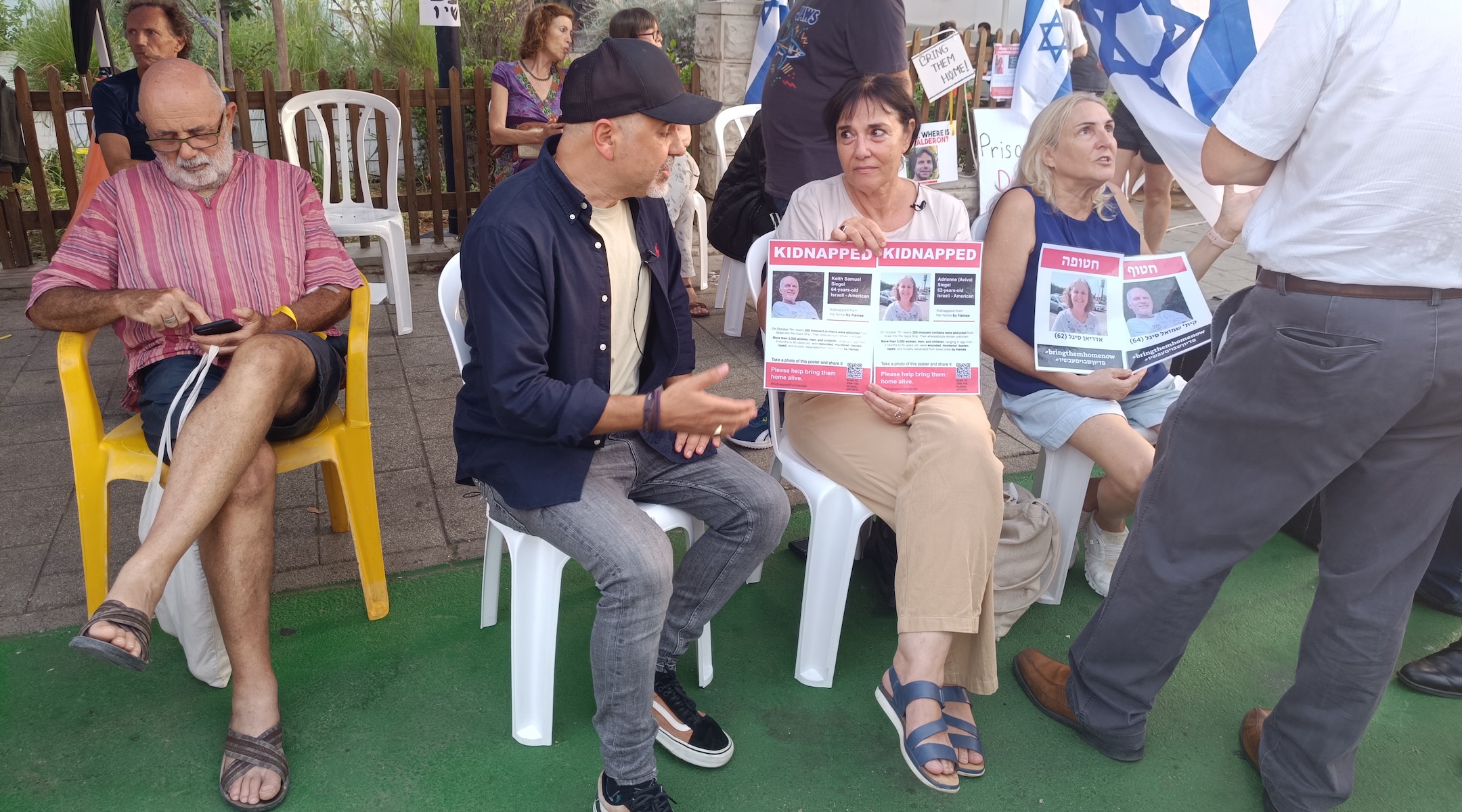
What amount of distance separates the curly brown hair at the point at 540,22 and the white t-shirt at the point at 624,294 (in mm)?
3457

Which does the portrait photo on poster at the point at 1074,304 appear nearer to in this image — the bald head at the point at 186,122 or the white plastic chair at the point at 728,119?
the bald head at the point at 186,122

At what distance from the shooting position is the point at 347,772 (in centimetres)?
230

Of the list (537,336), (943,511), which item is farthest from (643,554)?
(943,511)

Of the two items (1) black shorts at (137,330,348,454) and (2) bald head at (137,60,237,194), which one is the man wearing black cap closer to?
(1) black shorts at (137,330,348,454)

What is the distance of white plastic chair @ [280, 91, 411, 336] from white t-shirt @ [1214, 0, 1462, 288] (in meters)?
4.30

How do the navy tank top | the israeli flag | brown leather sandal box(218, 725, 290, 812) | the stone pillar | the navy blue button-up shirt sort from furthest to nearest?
1. the stone pillar
2. the israeli flag
3. the navy tank top
4. brown leather sandal box(218, 725, 290, 812)
5. the navy blue button-up shirt

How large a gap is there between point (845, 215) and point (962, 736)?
1.42m

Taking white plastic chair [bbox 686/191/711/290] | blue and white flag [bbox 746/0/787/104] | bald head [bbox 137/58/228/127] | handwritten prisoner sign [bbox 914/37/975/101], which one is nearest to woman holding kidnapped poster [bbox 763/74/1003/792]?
bald head [bbox 137/58/228/127]

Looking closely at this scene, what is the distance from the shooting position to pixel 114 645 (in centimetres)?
194

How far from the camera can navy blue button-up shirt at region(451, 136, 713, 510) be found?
6.77 ft

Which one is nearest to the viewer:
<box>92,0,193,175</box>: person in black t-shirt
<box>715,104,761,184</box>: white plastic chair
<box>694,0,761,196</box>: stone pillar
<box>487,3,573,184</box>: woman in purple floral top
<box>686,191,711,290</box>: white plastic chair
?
<box>92,0,193,175</box>: person in black t-shirt

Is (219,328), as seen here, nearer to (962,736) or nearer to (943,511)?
(943,511)

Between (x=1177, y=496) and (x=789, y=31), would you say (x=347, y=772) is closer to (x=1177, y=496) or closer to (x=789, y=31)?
(x=1177, y=496)

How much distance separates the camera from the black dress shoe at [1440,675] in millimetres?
2732
